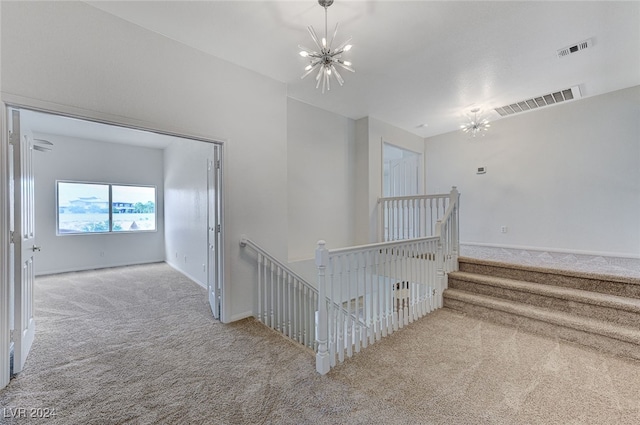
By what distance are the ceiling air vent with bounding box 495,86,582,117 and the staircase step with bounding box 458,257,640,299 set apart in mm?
2909

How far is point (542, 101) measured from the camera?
14.4 ft

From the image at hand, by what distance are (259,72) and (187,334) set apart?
3.30 meters

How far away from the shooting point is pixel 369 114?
16.2 ft

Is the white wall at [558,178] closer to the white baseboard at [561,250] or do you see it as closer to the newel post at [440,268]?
the white baseboard at [561,250]

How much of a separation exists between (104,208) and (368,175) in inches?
248

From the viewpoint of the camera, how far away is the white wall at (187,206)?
4.71 meters

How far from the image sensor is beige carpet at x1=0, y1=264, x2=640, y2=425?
1.69 meters

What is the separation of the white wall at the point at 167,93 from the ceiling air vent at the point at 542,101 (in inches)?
161

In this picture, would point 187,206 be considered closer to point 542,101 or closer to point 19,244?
point 19,244

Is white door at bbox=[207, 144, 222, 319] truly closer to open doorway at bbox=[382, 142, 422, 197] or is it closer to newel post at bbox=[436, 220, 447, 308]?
newel post at bbox=[436, 220, 447, 308]

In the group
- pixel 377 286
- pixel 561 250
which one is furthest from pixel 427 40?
pixel 561 250

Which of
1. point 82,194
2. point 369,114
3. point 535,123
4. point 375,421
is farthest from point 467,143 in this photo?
point 82,194

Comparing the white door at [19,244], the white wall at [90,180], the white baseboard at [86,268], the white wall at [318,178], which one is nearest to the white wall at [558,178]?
the white wall at [318,178]

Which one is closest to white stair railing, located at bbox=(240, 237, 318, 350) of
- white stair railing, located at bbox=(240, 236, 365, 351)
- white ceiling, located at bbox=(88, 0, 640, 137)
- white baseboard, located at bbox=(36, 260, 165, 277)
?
white stair railing, located at bbox=(240, 236, 365, 351)
